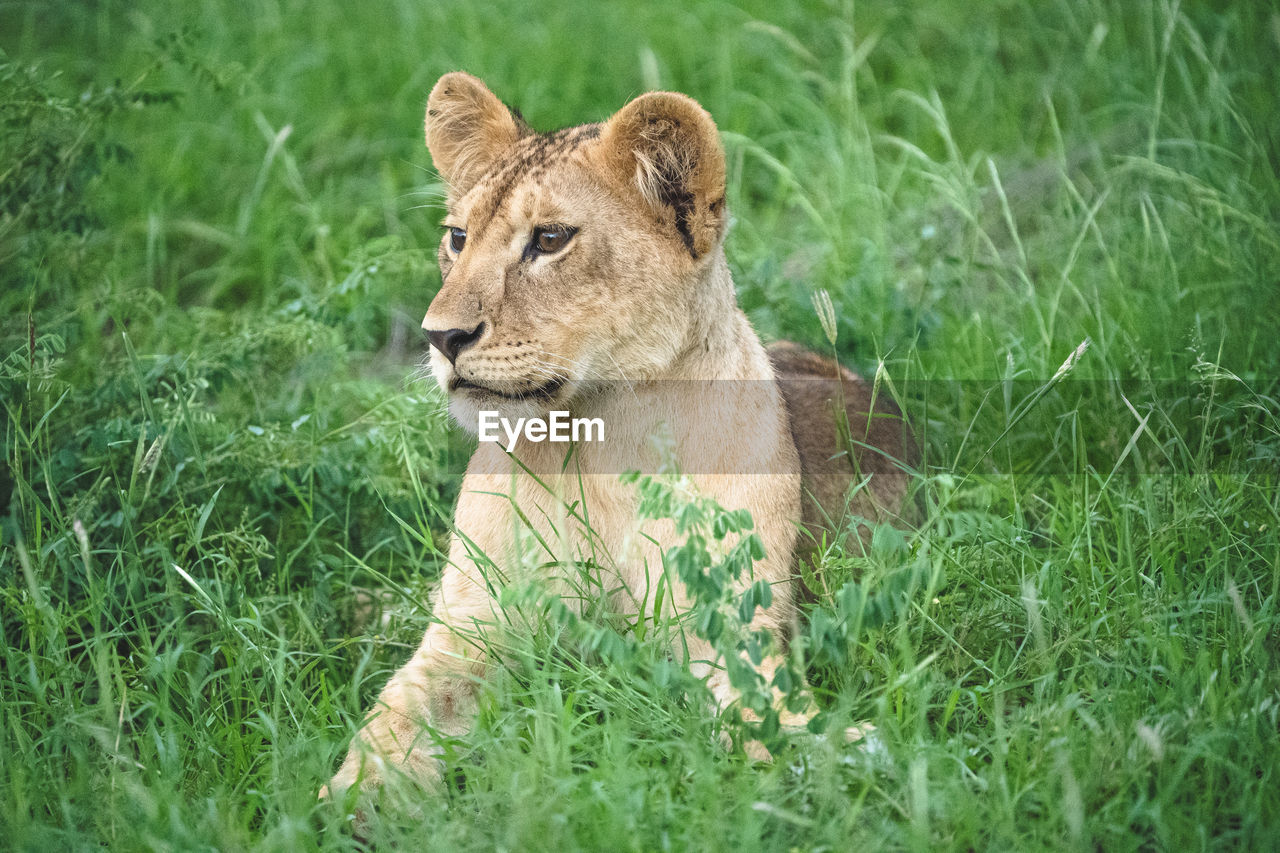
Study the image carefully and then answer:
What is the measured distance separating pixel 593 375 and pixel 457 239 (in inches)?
23.7

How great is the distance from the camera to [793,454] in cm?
335

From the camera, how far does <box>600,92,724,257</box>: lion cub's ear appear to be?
9.70 feet

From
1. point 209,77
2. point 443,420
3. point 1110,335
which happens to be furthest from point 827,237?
point 209,77

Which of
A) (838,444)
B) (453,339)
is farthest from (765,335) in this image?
(453,339)

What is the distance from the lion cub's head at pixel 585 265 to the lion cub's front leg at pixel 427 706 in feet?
1.77

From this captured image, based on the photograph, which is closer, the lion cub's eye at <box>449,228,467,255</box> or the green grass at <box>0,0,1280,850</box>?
the green grass at <box>0,0,1280,850</box>

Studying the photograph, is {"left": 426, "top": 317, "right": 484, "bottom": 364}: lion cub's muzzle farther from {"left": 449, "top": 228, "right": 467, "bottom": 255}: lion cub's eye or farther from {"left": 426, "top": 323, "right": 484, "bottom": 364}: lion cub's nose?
{"left": 449, "top": 228, "right": 467, "bottom": 255}: lion cub's eye

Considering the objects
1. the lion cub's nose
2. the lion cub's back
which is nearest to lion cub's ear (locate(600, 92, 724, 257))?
the lion cub's nose

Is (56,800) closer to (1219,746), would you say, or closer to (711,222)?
(711,222)

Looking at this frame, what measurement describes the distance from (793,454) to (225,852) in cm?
177

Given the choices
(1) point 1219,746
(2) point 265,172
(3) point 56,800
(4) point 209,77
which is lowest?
(3) point 56,800

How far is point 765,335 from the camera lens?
472 centimetres

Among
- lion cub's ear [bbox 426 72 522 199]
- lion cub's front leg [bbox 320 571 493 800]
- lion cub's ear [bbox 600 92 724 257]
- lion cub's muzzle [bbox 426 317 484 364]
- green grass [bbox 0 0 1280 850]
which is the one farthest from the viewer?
lion cub's ear [bbox 426 72 522 199]

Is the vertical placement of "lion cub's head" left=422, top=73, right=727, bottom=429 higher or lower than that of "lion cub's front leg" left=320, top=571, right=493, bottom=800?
higher
